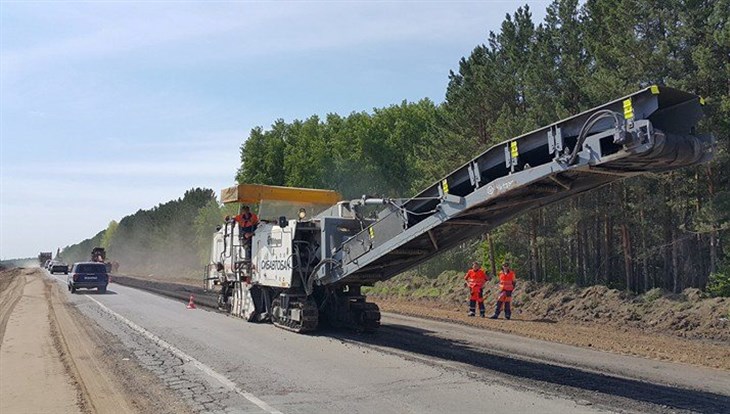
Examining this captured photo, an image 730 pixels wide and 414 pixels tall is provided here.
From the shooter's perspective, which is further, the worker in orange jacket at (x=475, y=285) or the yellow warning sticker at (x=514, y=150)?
the worker in orange jacket at (x=475, y=285)

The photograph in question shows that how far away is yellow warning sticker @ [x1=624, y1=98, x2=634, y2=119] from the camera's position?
798 cm

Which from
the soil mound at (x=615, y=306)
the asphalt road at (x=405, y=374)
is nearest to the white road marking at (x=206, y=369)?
the asphalt road at (x=405, y=374)

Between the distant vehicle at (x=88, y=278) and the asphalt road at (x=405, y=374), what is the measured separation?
18.8 metres

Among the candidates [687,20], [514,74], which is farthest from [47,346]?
[514,74]

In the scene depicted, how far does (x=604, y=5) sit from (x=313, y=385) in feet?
64.3

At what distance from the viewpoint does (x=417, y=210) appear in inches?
465

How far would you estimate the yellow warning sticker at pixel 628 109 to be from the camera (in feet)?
26.2

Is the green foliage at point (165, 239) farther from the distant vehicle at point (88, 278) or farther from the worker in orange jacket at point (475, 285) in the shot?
the worker in orange jacket at point (475, 285)

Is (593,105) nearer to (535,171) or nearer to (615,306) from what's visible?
(615,306)

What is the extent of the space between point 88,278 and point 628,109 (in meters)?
30.5

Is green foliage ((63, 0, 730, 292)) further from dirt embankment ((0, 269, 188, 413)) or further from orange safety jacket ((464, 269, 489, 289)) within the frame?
dirt embankment ((0, 269, 188, 413))

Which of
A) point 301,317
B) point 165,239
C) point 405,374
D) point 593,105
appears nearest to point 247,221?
point 301,317

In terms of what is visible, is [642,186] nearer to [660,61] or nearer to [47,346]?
[660,61]

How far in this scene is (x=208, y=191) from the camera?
112812 millimetres
